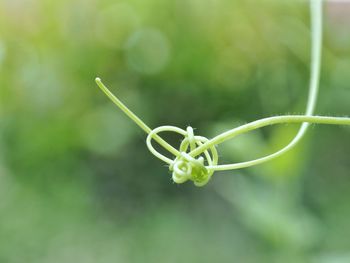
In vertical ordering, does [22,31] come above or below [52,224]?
above

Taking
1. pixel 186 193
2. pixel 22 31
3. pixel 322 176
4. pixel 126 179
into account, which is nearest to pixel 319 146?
pixel 322 176

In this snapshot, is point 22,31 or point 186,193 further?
point 22,31

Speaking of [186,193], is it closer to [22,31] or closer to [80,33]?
[80,33]

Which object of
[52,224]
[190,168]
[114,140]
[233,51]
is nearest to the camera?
[190,168]

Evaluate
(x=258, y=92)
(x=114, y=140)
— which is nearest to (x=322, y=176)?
(x=258, y=92)

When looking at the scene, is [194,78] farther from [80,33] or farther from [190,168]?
[190,168]

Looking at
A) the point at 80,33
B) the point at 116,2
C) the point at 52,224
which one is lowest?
the point at 52,224

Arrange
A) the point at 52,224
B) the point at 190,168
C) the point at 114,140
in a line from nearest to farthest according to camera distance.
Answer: the point at 190,168 < the point at 52,224 < the point at 114,140
